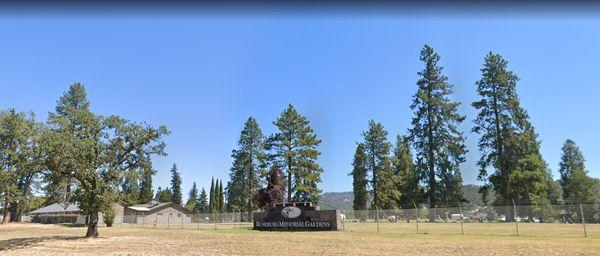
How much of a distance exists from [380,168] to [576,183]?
2792 centimetres

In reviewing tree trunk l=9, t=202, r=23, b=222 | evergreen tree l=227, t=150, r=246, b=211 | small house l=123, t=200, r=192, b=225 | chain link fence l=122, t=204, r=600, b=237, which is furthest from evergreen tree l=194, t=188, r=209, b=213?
A: chain link fence l=122, t=204, r=600, b=237

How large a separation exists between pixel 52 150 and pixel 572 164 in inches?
2948

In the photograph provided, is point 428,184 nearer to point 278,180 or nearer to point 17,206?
point 278,180

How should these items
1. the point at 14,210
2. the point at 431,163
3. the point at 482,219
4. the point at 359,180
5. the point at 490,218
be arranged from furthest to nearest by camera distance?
the point at 359,180 < the point at 14,210 < the point at 431,163 < the point at 482,219 < the point at 490,218

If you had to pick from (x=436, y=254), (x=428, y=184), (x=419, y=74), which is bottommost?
(x=436, y=254)

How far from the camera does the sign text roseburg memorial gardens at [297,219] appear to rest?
3070cm

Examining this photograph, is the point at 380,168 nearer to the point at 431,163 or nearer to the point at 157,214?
the point at 431,163

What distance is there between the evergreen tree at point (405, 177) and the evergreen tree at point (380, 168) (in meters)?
1.50

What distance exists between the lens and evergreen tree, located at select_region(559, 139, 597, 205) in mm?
58438

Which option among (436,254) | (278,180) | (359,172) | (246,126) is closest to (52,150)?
(436,254)

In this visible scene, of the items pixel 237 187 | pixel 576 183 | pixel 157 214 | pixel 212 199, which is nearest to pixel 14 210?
pixel 157 214

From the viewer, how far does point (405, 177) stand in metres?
65.9

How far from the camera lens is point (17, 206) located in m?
51.9

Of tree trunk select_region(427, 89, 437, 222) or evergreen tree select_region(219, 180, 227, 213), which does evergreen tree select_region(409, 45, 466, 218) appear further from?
evergreen tree select_region(219, 180, 227, 213)
